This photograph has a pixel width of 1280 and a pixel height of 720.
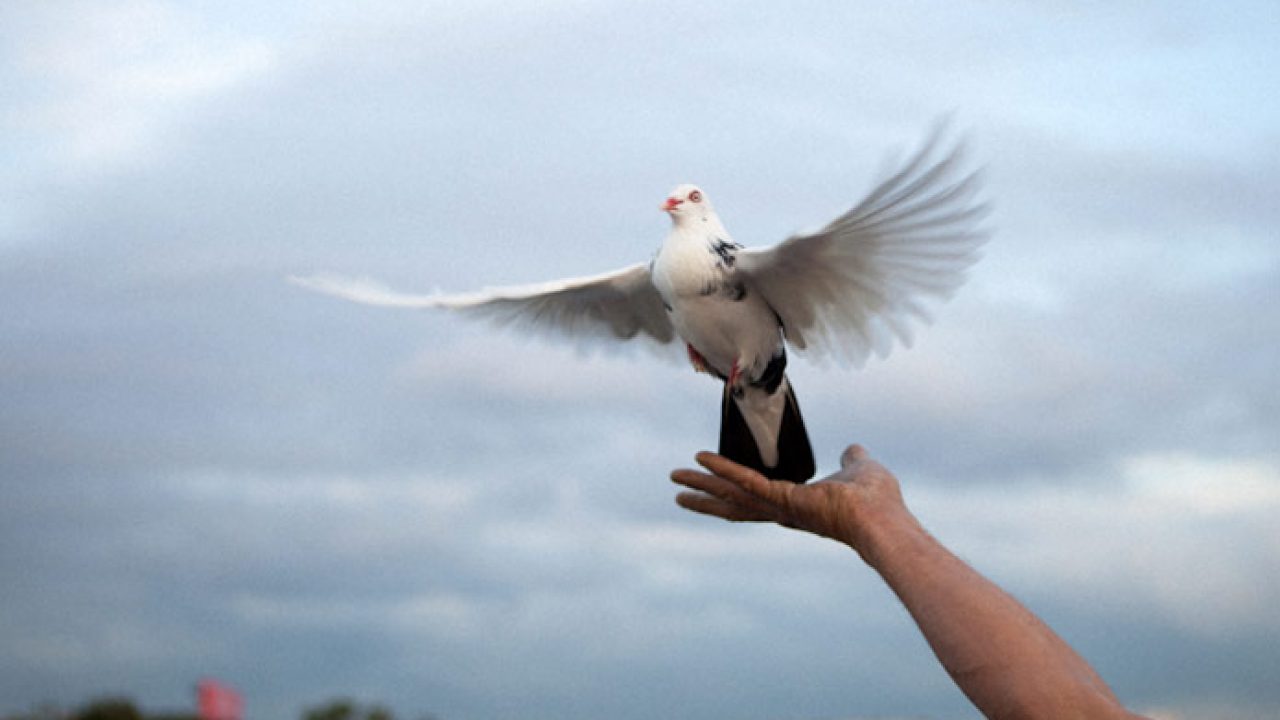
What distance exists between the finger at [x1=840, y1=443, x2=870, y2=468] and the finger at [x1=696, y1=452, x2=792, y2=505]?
0.25 meters

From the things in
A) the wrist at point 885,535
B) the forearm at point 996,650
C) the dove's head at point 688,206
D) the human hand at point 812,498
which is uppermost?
the dove's head at point 688,206

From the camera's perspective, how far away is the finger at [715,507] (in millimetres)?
4377

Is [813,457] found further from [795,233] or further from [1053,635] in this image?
[1053,635]

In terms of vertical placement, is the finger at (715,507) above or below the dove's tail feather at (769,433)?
below

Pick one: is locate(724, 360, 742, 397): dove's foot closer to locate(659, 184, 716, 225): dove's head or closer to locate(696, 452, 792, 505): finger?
locate(659, 184, 716, 225): dove's head

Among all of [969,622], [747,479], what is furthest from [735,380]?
[969,622]

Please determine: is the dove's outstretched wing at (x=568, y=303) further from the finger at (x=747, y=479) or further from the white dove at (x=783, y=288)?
the finger at (x=747, y=479)

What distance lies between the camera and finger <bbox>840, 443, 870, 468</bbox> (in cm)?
392

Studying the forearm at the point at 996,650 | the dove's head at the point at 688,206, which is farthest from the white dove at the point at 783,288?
the forearm at the point at 996,650

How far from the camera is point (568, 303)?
6199mm

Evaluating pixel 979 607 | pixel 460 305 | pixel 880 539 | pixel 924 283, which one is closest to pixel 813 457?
pixel 924 283

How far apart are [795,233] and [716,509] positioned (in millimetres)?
1118

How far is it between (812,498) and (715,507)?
108 centimetres

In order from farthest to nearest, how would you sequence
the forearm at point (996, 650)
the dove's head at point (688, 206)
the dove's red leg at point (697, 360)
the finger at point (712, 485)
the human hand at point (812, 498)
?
the dove's red leg at point (697, 360), the dove's head at point (688, 206), the finger at point (712, 485), the human hand at point (812, 498), the forearm at point (996, 650)
